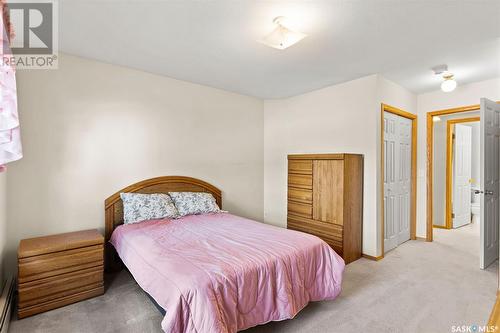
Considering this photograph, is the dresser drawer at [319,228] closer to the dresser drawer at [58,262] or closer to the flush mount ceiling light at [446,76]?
the flush mount ceiling light at [446,76]

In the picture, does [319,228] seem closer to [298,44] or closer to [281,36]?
[298,44]

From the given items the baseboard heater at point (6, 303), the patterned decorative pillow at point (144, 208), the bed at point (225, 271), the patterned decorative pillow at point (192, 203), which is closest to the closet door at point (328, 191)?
the bed at point (225, 271)

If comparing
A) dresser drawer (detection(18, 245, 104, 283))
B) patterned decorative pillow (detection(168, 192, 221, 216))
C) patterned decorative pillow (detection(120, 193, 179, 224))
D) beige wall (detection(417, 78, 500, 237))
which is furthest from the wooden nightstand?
beige wall (detection(417, 78, 500, 237))

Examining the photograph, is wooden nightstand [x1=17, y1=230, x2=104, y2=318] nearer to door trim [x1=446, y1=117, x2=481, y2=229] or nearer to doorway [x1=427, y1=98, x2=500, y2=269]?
doorway [x1=427, y1=98, x2=500, y2=269]

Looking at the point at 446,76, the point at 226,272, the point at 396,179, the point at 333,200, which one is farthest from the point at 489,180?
the point at 226,272

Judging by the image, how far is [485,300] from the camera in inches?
92.2

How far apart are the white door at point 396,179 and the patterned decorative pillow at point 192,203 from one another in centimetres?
248

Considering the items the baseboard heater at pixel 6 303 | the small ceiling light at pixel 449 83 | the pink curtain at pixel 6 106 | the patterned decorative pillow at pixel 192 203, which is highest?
the small ceiling light at pixel 449 83

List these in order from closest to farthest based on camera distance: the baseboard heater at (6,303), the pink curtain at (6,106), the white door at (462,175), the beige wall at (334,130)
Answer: the pink curtain at (6,106), the baseboard heater at (6,303), the beige wall at (334,130), the white door at (462,175)

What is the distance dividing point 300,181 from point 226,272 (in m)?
2.45

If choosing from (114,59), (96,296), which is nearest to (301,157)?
(114,59)

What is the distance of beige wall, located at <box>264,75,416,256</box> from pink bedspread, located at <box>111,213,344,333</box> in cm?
159

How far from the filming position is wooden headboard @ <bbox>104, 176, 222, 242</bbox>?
118 inches

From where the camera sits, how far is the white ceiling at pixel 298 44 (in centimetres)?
193
